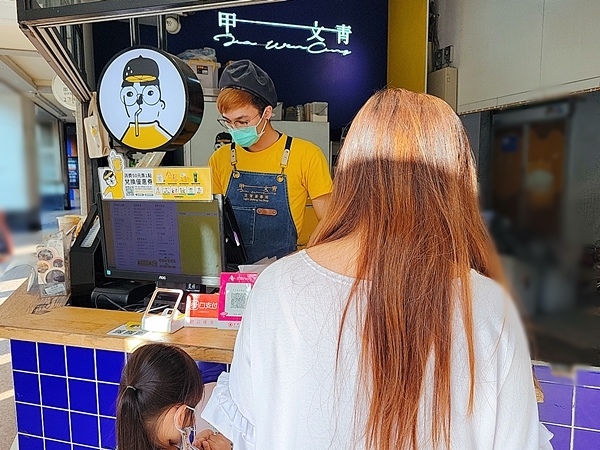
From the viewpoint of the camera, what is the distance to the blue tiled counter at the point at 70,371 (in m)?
1.27

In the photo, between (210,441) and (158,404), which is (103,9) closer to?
(158,404)

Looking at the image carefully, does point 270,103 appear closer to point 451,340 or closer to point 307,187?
point 307,187

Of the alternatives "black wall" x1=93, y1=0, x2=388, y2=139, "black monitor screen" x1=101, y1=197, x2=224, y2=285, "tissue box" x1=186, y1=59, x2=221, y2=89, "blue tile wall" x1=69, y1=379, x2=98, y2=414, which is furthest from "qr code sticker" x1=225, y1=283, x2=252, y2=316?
"black wall" x1=93, y1=0, x2=388, y2=139

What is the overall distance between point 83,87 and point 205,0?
1377 millimetres

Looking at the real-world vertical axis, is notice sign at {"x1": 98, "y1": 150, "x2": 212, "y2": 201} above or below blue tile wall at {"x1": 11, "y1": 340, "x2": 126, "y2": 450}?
above

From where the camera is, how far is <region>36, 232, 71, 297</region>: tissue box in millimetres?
1662

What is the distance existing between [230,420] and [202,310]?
1.91 feet

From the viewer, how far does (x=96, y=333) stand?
4.19ft

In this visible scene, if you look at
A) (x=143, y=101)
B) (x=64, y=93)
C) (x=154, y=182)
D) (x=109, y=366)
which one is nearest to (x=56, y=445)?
(x=109, y=366)

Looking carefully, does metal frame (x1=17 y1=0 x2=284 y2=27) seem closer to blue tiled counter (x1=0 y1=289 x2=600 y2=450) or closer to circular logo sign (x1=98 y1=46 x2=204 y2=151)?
circular logo sign (x1=98 y1=46 x2=204 y2=151)

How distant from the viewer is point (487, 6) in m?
2.89

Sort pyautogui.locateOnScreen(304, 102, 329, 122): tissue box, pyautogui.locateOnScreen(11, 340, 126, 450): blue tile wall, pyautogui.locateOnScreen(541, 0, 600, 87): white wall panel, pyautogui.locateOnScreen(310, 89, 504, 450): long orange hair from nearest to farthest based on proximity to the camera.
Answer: pyautogui.locateOnScreen(310, 89, 504, 450): long orange hair
pyautogui.locateOnScreen(11, 340, 126, 450): blue tile wall
pyautogui.locateOnScreen(541, 0, 600, 87): white wall panel
pyautogui.locateOnScreen(304, 102, 329, 122): tissue box

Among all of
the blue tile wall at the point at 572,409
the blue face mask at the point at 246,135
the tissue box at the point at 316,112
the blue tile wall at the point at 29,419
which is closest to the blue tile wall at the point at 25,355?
the blue tile wall at the point at 29,419

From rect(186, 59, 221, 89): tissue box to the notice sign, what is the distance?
1.76 meters
